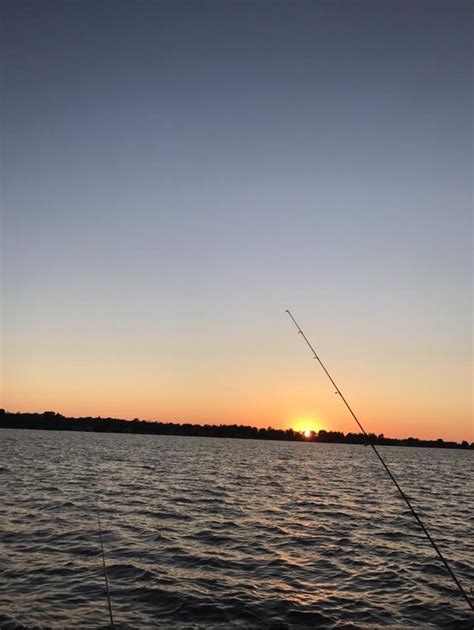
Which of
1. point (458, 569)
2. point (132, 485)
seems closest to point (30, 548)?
point (458, 569)

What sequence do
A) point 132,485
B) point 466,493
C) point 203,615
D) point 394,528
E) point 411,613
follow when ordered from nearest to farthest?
point 203,615 → point 411,613 → point 394,528 → point 132,485 → point 466,493

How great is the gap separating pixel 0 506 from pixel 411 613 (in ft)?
54.6

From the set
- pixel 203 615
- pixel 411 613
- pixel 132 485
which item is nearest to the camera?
pixel 203 615

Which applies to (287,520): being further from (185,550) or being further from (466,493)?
(466,493)

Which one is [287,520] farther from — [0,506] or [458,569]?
[0,506]

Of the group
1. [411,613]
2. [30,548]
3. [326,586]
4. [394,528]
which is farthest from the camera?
[394,528]

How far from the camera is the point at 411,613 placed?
10812mm

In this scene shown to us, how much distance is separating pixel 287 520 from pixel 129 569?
30.0 ft

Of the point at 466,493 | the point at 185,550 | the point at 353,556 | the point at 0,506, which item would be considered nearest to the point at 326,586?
the point at 353,556

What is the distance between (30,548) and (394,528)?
1366 centimetres

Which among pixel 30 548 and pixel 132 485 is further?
pixel 132 485

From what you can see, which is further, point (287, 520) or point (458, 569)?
point (287, 520)

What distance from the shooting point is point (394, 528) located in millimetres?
19625

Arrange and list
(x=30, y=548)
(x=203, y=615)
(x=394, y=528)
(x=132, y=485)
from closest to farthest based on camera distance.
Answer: (x=203, y=615) < (x=30, y=548) < (x=394, y=528) < (x=132, y=485)
